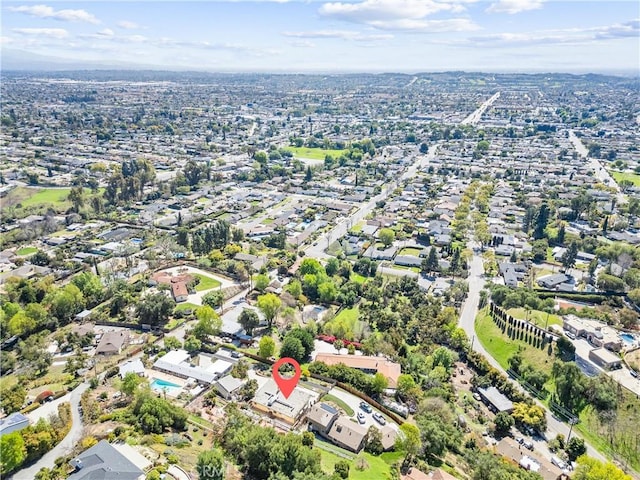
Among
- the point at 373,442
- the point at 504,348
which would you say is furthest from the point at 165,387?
the point at 504,348

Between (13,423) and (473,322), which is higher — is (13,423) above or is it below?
above

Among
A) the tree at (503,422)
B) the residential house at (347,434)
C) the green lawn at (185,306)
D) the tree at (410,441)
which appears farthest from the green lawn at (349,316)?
the tree at (410,441)

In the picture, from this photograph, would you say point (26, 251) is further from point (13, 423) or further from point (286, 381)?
point (286, 381)

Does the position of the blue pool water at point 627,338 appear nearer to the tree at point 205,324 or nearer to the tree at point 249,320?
the tree at point 249,320

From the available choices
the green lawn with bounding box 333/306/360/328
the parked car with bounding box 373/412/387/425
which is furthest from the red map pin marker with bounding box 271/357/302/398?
the green lawn with bounding box 333/306/360/328

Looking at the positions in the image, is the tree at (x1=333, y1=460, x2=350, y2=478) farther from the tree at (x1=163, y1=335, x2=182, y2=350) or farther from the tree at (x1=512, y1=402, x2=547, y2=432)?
the tree at (x1=163, y1=335, x2=182, y2=350)

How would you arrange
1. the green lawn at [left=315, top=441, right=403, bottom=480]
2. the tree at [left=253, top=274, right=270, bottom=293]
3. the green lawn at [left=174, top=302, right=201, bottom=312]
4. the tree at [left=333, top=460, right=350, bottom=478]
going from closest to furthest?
the tree at [left=333, top=460, right=350, bottom=478] → the green lawn at [left=315, top=441, right=403, bottom=480] → the green lawn at [left=174, top=302, right=201, bottom=312] → the tree at [left=253, top=274, right=270, bottom=293]
